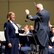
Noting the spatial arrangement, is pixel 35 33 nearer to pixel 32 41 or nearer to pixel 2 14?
pixel 32 41

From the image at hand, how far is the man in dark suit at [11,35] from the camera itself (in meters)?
8.18

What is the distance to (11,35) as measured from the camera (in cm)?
827

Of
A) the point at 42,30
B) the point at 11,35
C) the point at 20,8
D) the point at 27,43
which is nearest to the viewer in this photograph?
the point at 42,30

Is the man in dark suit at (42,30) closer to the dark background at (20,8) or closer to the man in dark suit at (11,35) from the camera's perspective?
the man in dark suit at (11,35)

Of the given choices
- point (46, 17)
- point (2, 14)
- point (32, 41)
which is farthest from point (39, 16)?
point (2, 14)

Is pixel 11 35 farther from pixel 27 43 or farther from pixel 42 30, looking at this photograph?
pixel 27 43

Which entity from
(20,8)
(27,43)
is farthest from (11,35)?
(20,8)

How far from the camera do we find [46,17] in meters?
8.12

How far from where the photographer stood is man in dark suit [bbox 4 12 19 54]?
322 inches

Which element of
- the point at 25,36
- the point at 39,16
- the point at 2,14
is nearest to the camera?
the point at 39,16

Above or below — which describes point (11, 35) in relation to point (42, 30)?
below

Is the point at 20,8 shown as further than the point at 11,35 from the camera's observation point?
Yes

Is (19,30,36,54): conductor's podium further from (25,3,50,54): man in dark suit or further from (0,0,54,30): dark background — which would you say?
(0,0,54,30): dark background

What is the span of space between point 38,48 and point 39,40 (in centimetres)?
20
